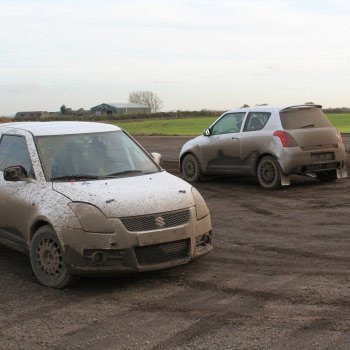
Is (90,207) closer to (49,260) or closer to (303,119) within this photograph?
(49,260)

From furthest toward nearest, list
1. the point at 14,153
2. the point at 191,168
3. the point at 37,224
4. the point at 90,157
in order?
the point at 191,168
the point at 14,153
the point at 90,157
the point at 37,224

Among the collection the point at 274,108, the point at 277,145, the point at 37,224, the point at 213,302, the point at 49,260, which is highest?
the point at 274,108

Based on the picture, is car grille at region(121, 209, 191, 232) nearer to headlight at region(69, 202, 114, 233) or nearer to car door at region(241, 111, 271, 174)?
headlight at region(69, 202, 114, 233)

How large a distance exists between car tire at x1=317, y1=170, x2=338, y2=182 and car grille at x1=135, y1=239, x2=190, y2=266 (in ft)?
26.3

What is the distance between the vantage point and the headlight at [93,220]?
6.00 meters

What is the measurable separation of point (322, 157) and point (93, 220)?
797 centimetres

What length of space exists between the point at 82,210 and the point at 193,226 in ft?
3.98

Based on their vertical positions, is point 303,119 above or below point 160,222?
above

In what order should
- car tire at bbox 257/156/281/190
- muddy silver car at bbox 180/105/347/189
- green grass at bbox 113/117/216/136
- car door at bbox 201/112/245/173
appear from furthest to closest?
green grass at bbox 113/117/216/136 < car door at bbox 201/112/245/173 < car tire at bbox 257/156/281/190 < muddy silver car at bbox 180/105/347/189

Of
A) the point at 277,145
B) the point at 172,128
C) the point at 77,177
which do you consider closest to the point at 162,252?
the point at 77,177

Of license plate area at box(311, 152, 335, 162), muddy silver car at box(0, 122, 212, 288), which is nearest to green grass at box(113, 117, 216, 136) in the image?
license plate area at box(311, 152, 335, 162)

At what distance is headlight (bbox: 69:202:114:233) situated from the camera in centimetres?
600

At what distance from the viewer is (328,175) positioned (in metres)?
13.8

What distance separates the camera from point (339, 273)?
21.0 feet
